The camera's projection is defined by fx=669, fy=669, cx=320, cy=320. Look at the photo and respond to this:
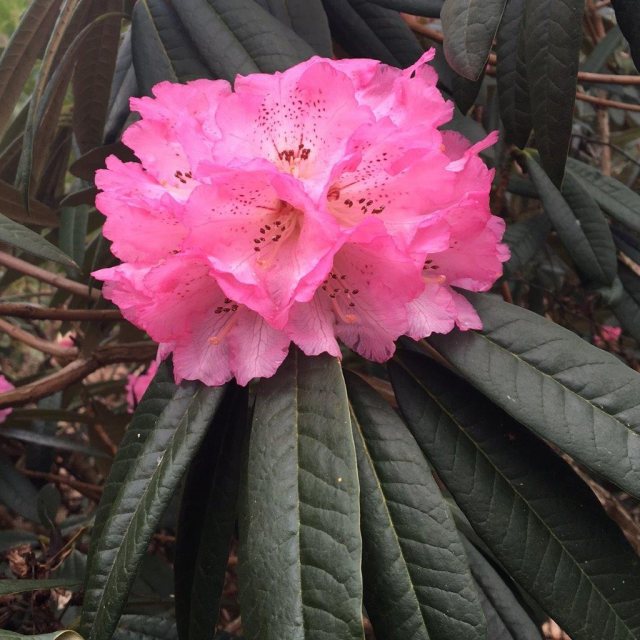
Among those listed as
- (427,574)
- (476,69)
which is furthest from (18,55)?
(427,574)

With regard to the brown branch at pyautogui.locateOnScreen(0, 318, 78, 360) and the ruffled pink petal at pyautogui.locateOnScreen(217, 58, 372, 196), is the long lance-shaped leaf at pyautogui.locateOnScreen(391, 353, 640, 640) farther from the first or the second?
the brown branch at pyautogui.locateOnScreen(0, 318, 78, 360)

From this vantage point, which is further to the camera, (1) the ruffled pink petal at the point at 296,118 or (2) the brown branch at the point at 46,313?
(2) the brown branch at the point at 46,313

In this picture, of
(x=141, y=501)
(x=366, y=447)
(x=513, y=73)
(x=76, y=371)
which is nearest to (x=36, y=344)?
(x=76, y=371)

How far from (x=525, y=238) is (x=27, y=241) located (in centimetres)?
87

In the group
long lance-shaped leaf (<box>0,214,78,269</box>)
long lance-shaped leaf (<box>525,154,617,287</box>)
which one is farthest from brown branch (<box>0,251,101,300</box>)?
long lance-shaped leaf (<box>525,154,617,287</box>)

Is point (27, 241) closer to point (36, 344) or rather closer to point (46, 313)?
point (46, 313)

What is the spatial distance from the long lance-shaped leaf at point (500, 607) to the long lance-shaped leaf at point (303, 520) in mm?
321

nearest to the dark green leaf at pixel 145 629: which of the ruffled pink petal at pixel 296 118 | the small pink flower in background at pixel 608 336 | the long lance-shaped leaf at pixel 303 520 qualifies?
the long lance-shaped leaf at pixel 303 520

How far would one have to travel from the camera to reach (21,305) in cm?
92

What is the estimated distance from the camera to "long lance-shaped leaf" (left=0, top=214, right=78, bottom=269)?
26.8 inches

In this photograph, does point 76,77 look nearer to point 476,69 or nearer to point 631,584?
point 476,69

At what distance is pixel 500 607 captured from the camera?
749 millimetres

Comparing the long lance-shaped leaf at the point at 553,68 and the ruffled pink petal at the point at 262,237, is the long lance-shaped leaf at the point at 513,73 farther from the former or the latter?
the ruffled pink petal at the point at 262,237

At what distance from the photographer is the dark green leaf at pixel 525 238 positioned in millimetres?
1196
